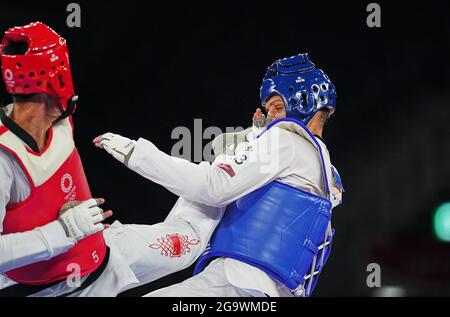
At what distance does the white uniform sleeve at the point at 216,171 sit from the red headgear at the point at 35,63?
1.65 ft

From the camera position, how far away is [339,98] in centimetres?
530

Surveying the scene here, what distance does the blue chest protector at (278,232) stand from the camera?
125 inches

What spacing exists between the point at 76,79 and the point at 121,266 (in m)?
2.05

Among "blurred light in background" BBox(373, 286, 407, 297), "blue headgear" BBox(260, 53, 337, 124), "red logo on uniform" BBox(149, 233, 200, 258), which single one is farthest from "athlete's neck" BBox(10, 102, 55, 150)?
"blurred light in background" BBox(373, 286, 407, 297)

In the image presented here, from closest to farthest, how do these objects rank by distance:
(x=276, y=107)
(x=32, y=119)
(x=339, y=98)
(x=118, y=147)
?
(x=32, y=119)
(x=118, y=147)
(x=276, y=107)
(x=339, y=98)

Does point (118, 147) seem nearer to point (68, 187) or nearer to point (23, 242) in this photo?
point (68, 187)

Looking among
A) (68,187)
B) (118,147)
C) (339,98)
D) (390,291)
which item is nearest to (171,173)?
(118,147)

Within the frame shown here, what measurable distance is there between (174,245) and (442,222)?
2782 mm

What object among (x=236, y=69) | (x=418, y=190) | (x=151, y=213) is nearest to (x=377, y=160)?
(x=418, y=190)

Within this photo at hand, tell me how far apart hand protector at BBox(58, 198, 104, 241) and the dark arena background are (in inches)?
80.5

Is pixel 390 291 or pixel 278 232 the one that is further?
pixel 390 291

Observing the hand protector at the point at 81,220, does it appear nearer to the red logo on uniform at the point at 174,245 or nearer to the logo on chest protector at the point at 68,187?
the logo on chest protector at the point at 68,187

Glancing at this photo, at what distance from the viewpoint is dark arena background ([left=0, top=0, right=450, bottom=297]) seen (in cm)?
490

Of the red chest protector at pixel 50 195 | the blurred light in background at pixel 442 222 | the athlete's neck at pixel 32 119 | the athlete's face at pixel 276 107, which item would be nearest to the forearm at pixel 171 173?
the red chest protector at pixel 50 195
